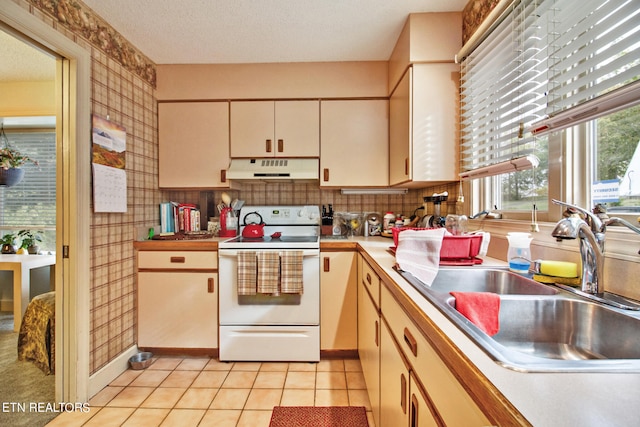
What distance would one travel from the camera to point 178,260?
85.8 inches

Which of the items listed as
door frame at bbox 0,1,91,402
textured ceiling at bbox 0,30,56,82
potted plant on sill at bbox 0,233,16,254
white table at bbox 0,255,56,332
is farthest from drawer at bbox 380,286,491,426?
potted plant on sill at bbox 0,233,16,254

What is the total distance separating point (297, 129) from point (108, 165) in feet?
4.38

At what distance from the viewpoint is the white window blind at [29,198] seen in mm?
3277

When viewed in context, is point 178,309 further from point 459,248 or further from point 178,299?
point 459,248

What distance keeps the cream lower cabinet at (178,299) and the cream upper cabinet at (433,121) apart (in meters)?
1.58

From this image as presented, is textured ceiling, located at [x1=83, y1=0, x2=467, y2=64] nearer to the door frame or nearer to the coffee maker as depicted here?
the door frame

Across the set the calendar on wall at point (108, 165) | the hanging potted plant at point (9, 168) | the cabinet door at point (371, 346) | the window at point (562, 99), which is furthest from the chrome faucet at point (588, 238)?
the hanging potted plant at point (9, 168)

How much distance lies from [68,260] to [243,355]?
124cm

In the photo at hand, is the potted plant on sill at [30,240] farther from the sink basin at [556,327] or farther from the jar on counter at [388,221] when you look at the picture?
the sink basin at [556,327]

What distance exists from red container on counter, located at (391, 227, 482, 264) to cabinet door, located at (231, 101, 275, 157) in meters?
1.58

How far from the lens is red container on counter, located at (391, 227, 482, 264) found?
1347mm

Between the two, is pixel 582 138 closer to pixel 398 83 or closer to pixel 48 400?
pixel 398 83

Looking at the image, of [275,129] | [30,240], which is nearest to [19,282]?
[30,240]

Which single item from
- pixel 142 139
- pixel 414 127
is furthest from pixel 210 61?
pixel 414 127
